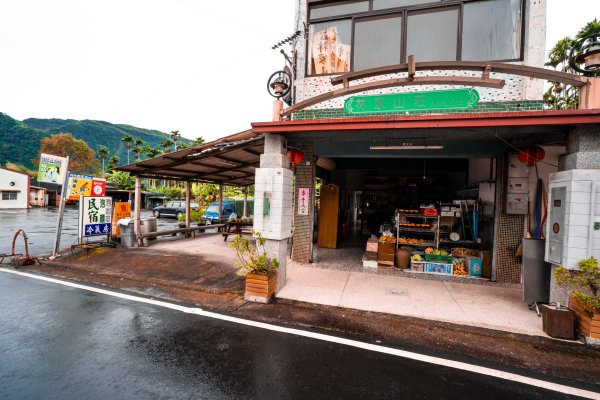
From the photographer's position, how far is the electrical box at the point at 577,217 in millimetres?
4691

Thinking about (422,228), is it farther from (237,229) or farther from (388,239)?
(237,229)

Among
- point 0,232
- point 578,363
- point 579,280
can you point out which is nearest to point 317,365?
point 578,363

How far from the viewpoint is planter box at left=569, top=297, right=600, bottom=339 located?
14.2 feet

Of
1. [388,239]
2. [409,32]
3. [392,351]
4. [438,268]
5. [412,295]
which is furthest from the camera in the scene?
[388,239]

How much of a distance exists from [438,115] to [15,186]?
49.3 metres

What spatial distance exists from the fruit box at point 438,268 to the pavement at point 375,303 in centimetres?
50

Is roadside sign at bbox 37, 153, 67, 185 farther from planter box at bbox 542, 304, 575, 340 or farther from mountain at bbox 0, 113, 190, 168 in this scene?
mountain at bbox 0, 113, 190, 168

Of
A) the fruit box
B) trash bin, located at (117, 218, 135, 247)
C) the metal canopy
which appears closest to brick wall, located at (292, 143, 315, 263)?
the metal canopy

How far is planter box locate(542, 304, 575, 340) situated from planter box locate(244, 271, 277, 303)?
5056 mm

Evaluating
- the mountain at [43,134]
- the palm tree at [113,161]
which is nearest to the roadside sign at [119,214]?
the palm tree at [113,161]

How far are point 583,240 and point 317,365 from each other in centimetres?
504

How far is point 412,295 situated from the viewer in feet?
21.3

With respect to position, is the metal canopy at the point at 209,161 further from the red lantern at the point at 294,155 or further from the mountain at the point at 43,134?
the mountain at the point at 43,134

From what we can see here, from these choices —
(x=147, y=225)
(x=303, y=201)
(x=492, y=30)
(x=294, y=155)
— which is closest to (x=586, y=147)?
(x=492, y=30)
